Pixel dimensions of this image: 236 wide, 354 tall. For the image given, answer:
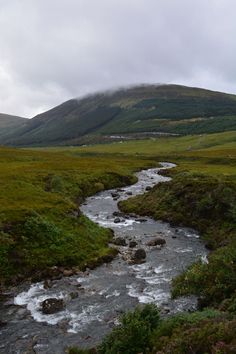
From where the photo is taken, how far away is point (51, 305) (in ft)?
103

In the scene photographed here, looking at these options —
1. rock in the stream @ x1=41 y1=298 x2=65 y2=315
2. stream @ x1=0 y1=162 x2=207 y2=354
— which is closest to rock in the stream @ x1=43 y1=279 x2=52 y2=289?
stream @ x1=0 y1=162 x2=207 y2=354

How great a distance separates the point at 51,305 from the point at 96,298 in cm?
374

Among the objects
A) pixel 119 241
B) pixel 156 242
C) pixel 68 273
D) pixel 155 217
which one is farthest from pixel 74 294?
pixel 155 217

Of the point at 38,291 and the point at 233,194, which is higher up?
the point at 233,194

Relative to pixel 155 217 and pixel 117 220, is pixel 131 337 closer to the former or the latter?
pixel 117 220

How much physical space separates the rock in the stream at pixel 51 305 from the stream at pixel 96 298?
335mm

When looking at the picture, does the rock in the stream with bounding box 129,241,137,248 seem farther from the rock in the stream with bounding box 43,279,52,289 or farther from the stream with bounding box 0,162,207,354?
the rock in the stream with bounding box 43,279,52,289

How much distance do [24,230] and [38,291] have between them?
32.5ft

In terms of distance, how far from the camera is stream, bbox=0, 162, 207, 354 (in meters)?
27.3

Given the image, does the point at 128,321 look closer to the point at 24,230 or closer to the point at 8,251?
the point at 8,251

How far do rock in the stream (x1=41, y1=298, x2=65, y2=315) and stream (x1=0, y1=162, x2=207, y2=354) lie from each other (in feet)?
1.10

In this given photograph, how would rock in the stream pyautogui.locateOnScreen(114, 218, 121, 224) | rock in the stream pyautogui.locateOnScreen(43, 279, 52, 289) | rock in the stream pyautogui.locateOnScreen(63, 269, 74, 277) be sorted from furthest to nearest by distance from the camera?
1. rock in the stream pyautogui.locateOnScreen(114, 218, 121, 224)
2. rock in the stream pyautogui.locateOnScreen(63, 269, 74, 277)
3. rock in the stream pyautogui.locateOnScreen(43, 279, 52, 289)

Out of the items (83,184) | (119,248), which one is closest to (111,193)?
(83,184)

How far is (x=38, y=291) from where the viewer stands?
35.1 m
